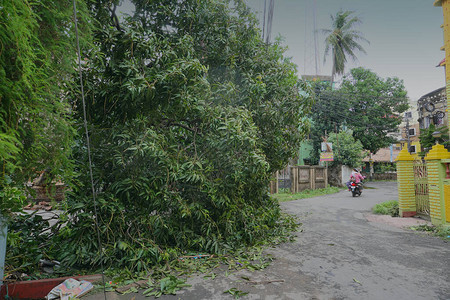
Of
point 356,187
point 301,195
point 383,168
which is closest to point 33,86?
point 301,195

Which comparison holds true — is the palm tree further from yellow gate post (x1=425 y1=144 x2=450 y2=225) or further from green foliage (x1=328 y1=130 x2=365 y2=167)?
yellow gate post (x1=425 y1=144 x2=450 y2=225)

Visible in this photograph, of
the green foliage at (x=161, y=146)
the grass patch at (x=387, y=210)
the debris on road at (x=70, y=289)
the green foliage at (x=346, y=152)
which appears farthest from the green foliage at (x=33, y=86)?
the green foliage at (x=346, y=152)

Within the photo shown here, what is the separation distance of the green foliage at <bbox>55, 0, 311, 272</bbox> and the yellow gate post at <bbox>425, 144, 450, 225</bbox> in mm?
4732

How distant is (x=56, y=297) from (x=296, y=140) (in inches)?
211

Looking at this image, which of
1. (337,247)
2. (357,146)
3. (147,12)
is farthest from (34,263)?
(357,146)

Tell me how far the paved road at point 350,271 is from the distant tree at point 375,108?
22.3 m

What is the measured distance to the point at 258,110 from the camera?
5871 mm

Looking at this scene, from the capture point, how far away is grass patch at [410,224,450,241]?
599cm

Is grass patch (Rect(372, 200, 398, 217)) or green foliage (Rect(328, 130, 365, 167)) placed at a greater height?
green foliage (Rect(328, 130, 365, 167))

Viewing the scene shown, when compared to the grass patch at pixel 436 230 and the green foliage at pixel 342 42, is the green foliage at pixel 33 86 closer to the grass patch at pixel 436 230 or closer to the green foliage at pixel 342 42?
the grass patch at pixel 436 230

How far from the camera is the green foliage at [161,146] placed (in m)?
3.98

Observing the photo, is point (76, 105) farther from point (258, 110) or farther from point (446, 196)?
point (446, 196)

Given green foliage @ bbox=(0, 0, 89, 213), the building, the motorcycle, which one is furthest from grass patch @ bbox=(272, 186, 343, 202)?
green foliage @ bbox=(0, 0, 89, 213)

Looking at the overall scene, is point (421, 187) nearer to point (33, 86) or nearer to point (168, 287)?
point (168, 287)
